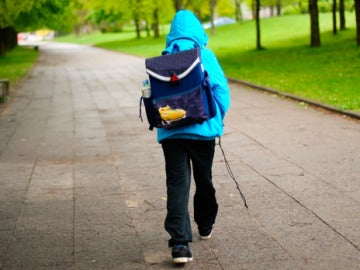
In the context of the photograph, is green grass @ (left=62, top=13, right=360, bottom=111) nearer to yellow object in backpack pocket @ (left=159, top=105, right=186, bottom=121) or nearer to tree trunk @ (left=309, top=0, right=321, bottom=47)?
tree trunk @ (left=309, top=0, right=321, bottom=47)

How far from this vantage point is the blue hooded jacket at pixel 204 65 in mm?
4398

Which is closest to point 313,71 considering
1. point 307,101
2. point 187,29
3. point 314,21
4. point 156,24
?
point 307,101

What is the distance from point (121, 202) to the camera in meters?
6.29

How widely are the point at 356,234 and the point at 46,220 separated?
258cm

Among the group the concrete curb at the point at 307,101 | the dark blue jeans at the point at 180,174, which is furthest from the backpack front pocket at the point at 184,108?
the concrete curb at the point at 307,101

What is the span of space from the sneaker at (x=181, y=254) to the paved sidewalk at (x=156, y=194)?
0.25 ft

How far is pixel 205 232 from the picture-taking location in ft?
16.5

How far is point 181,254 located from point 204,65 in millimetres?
1256

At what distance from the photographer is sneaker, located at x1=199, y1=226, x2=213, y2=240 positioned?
5.02 metres

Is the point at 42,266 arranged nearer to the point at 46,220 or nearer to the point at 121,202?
the point at 46,220

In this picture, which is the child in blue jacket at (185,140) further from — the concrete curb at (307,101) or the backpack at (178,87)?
the concrete curb at (307,101)

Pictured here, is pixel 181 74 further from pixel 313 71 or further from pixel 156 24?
pixel 156 24

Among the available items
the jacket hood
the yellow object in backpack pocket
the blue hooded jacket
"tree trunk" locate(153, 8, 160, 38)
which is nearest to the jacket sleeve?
the blue hooded jacket

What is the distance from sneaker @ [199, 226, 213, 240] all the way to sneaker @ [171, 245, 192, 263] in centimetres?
53
